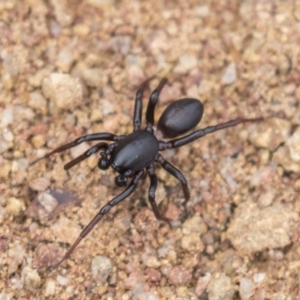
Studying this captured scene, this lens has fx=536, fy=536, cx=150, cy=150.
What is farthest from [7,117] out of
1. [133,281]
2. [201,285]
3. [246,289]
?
[246,289]

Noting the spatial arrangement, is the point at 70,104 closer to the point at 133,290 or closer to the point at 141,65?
the point at 141,65

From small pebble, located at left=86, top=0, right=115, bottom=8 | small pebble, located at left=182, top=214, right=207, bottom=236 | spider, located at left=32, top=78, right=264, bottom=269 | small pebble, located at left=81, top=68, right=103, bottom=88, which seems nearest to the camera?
spider, located at left=32, top=78, right=264, bottom=269

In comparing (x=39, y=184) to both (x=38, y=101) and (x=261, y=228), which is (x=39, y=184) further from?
(x=261, y=228)

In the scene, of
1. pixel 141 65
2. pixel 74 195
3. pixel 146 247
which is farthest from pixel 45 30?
pixel 146 247

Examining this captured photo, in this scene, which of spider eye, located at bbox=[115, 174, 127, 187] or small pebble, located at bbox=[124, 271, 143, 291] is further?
spider eye, located at bbox=[115, 174, 127, 187]

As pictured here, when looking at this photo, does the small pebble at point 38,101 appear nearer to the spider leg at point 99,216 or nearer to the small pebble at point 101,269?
the spider leg at point 99,216

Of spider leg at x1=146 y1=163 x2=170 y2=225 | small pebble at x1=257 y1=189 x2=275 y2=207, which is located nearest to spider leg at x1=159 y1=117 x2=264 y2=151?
spider leg at x1=146 y1=163 x2=170 y2=225

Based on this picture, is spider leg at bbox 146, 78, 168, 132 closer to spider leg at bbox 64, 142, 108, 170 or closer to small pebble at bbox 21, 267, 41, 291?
spider leg at bbox 64, 142, 108, 170
